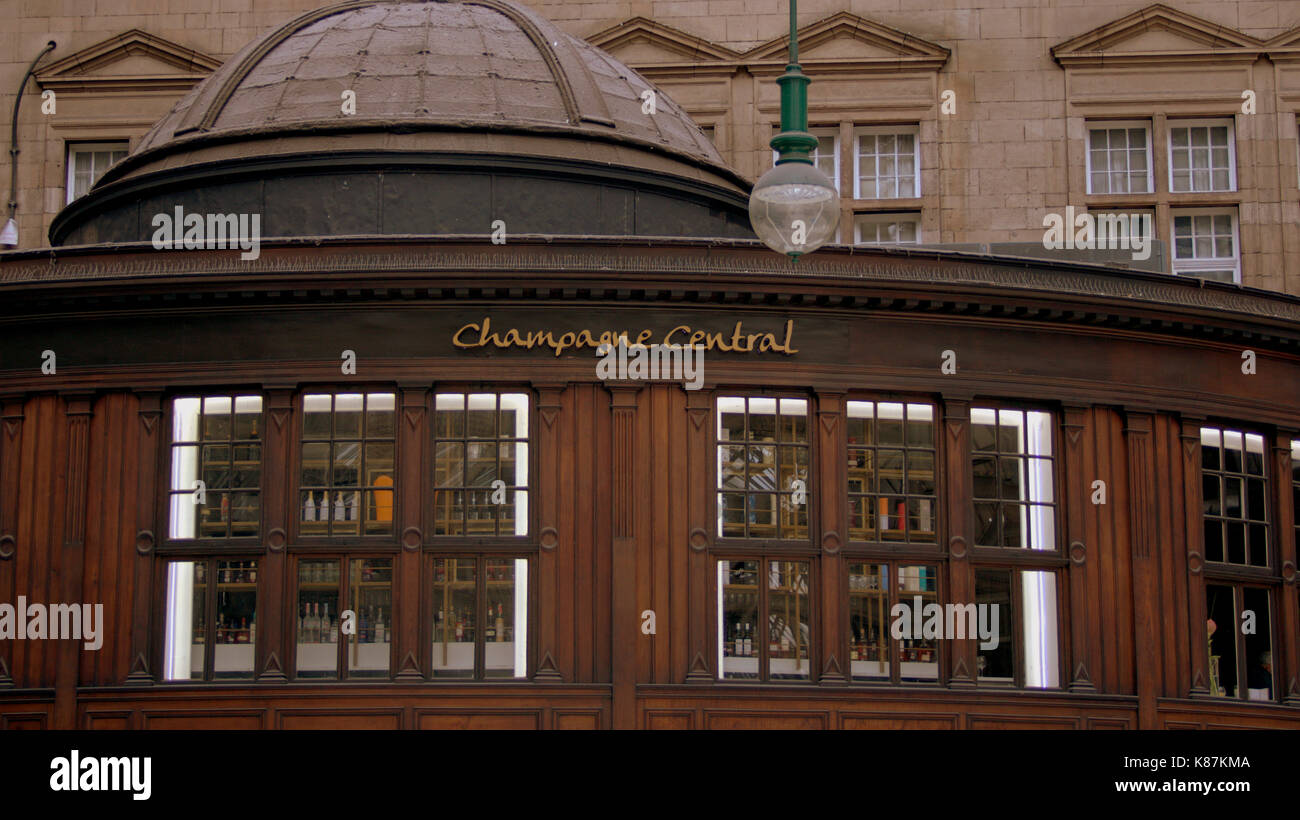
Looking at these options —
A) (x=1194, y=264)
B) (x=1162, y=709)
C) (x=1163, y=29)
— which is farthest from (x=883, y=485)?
(x=1163, y=29)

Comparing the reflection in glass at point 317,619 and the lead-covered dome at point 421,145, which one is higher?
the lead-covered dome at point 421,145

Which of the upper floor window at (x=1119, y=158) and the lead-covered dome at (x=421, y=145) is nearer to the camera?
the lead-covered dome at (x=421, y=145)

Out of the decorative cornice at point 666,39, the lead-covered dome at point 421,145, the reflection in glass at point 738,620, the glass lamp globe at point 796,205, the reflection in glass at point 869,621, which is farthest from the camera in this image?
the decorative cornice at point 666,39

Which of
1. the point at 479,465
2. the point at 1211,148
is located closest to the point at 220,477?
the point at 479,465

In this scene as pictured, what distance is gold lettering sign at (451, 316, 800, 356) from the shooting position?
82.6 ft

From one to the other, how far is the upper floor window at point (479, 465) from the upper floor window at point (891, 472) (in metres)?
4.49

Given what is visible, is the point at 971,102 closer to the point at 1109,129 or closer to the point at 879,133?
the point at 879,133

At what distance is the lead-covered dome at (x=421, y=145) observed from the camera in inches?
1117

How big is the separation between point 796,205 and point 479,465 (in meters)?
9.72

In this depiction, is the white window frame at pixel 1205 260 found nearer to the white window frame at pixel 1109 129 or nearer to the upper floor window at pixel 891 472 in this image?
the white window frame at pixel 1109 129

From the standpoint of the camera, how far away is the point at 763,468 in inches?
1000

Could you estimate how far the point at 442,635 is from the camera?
81.8ft

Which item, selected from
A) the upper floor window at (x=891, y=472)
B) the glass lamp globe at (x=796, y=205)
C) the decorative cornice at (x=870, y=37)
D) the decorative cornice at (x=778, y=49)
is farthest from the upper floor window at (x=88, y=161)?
the glass lamp globe at (x=796, y=205)

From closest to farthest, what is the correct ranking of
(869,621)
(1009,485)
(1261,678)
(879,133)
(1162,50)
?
(869,621)
(1009,485)
(1261,678)
(1162,50)
(879,133)
